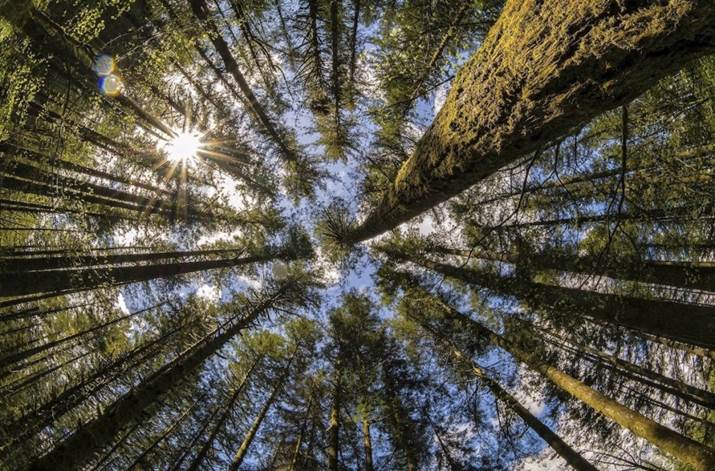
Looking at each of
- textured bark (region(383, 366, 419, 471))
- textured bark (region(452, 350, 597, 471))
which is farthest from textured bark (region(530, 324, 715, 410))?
textured bark (region(383, 366, 419, 471))

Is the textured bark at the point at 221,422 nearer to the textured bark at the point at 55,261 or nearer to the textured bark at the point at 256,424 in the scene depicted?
the textured bark at the point at 256,424

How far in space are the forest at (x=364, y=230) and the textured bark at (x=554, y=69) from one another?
0.01 meters

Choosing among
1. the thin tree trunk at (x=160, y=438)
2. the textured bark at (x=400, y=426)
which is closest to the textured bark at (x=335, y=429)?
the textured bark at (x=400, y=426)

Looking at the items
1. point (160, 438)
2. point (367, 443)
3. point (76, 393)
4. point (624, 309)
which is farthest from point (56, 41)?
→ point (367, 443)

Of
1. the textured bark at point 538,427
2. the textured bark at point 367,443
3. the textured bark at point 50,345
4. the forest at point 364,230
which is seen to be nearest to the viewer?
the forest at point 364,230

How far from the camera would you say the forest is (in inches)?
117

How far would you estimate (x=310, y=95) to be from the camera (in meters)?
9.53

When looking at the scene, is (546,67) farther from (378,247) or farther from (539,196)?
(378,247)

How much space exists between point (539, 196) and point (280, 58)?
24.6 ft

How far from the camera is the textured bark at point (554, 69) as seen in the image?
1.56 meters

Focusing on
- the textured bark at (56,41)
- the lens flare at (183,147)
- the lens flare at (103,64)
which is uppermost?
the lens flare at (183,147)

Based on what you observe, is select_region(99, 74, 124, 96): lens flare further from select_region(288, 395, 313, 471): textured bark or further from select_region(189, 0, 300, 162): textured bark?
select_region(288, 395, 313, 471): textured bark

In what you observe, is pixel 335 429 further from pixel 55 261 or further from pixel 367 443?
pixel 55 261

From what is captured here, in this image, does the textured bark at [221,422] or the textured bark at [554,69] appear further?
the textured bark at [221,422]
